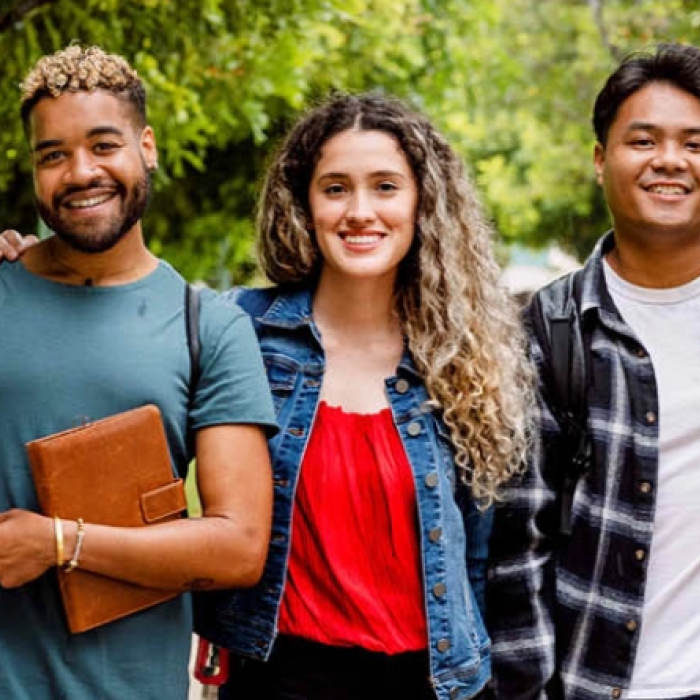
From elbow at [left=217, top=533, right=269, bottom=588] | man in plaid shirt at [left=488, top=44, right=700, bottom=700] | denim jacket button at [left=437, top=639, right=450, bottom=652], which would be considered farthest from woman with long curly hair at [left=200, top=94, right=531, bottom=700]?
elbow at [left=217, top=533, right=269, bottom=588]

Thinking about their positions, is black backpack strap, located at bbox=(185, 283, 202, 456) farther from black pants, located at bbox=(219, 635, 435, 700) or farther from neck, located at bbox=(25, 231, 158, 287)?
black pants, located at bbox=(219, 635, 435, 700)

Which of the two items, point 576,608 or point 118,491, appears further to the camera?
point 576,608

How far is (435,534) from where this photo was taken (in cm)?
314

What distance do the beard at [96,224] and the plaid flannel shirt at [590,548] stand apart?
118 centimetres

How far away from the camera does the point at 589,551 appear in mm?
3291

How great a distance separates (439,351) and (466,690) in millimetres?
869

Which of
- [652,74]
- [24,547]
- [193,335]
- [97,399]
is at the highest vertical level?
[652,74]

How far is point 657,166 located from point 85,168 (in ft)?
4.93

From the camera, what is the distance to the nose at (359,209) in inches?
128

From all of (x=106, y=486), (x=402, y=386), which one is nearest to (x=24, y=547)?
(x=106, y=486)

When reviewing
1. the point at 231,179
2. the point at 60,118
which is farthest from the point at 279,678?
the point at 231,179

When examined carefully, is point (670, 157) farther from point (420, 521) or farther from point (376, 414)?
point (420, 521)

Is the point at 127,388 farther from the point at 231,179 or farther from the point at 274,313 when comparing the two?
the point at 231,179

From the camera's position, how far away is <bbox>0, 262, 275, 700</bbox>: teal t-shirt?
2.73 metres
